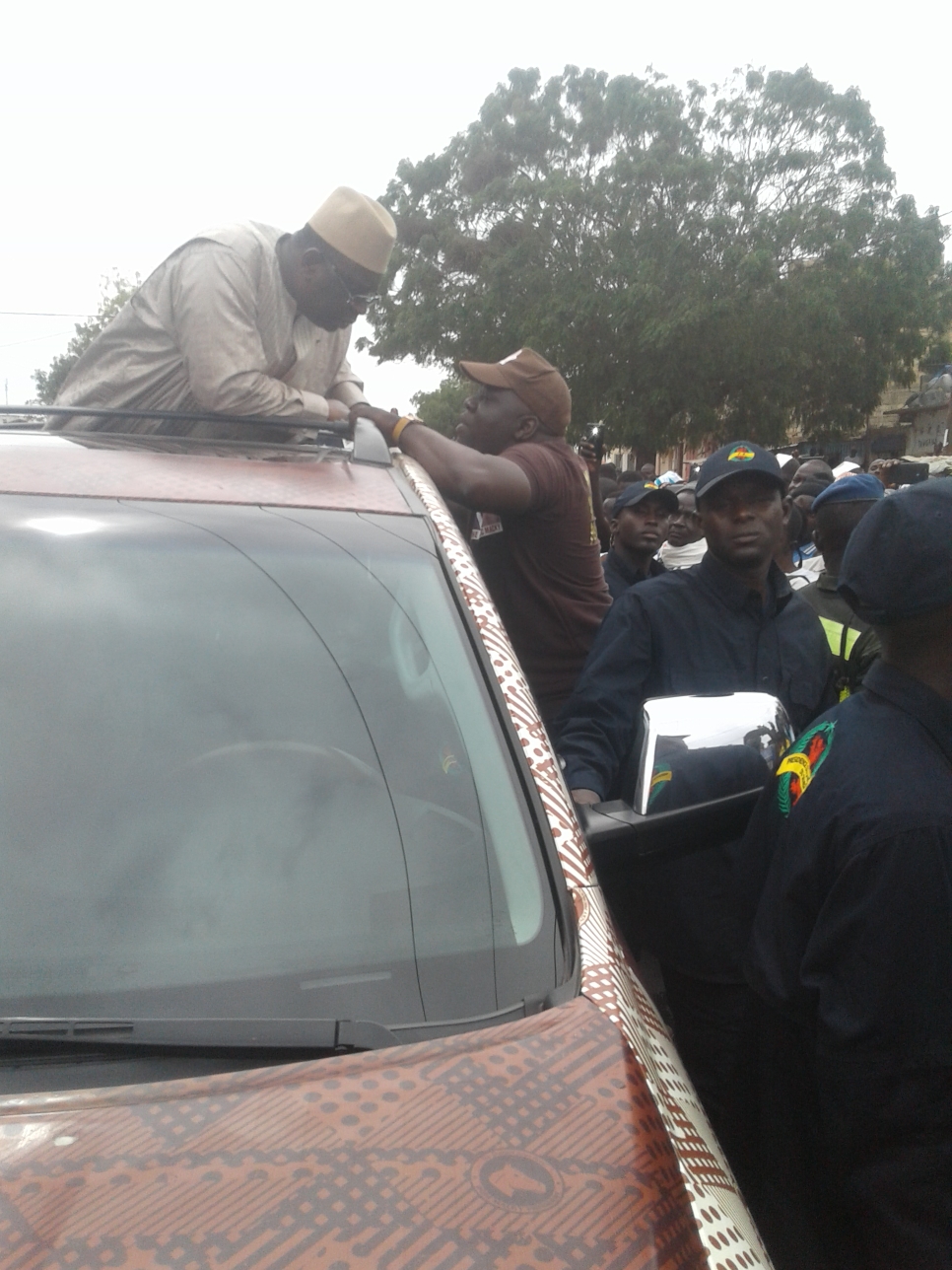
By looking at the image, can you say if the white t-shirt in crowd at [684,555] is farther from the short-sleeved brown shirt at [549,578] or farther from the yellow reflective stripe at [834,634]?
the short-sleeved brown shirt at [549,578]

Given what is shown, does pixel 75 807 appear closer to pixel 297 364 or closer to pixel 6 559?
pixel 6 559

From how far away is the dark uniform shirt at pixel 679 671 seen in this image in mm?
2580

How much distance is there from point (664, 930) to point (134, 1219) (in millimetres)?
1678

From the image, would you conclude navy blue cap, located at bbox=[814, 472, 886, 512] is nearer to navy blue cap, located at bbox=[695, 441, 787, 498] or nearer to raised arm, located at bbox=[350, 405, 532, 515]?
navy blue cap, located at bbox=[695, 441, 787, 498]

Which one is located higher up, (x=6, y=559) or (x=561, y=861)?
(x=6, y=559)

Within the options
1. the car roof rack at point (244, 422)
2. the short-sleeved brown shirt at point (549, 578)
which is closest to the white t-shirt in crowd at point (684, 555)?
the short-sleeved brown shirt at point (549, 578)

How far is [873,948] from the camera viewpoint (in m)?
1.75

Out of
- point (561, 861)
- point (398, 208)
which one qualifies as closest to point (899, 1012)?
point (561, 861)

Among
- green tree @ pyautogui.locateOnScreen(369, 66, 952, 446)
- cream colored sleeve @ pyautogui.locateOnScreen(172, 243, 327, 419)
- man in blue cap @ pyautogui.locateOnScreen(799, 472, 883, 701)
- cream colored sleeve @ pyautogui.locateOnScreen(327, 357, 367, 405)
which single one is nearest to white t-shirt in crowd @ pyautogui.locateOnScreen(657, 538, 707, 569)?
man in blue cap @ pyautogui.locateOnScreen(799, 472, 883, 701)

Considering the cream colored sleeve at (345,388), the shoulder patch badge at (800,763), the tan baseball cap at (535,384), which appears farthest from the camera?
the cream colored sleeve at (345,388)

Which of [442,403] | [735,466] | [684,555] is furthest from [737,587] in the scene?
[442,403]

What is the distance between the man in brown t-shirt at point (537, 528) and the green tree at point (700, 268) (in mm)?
23044

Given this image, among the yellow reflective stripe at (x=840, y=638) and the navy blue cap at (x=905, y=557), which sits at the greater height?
the navy blue cap at (x=905, y=557)

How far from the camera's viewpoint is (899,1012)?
1.75 m
